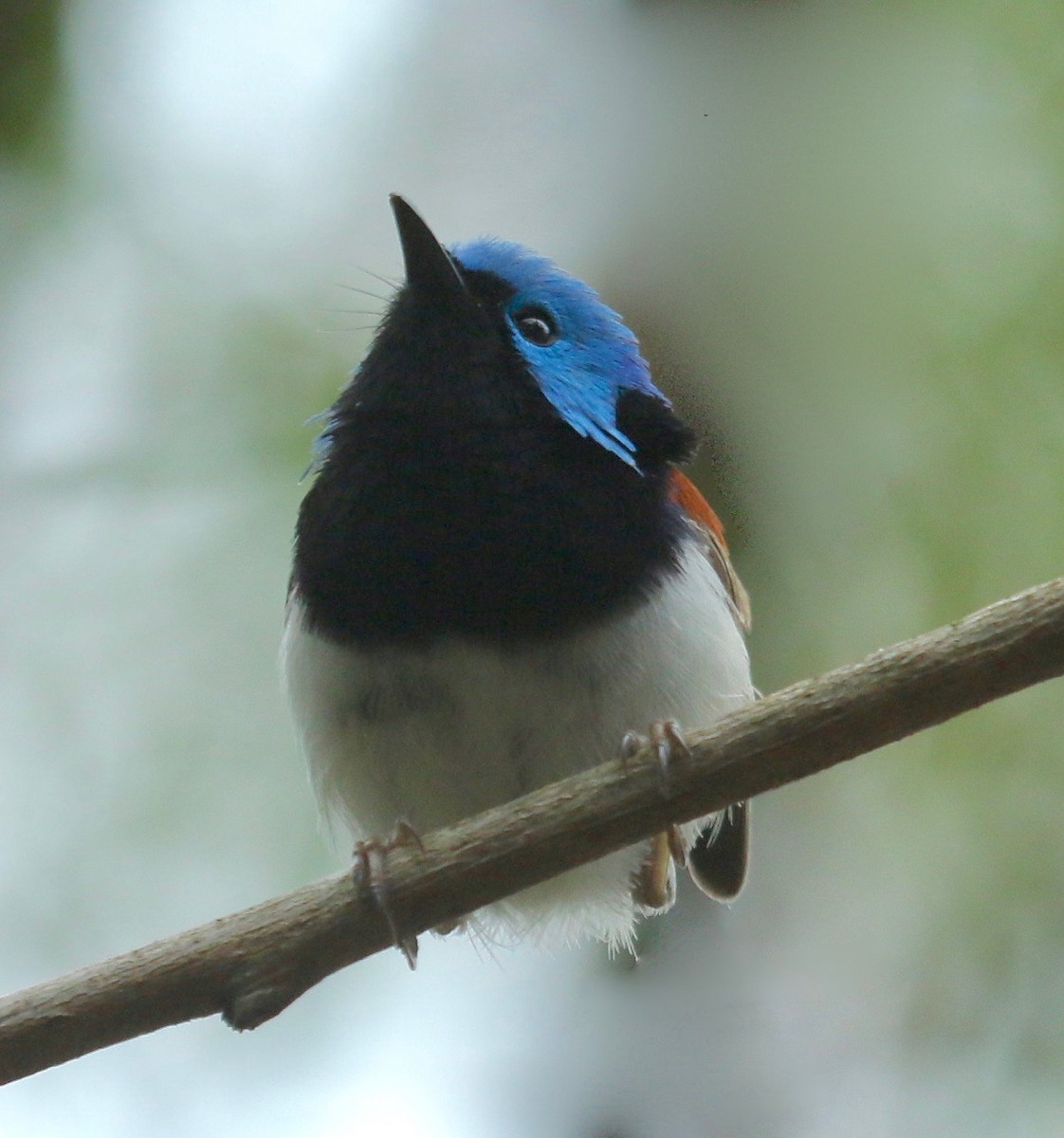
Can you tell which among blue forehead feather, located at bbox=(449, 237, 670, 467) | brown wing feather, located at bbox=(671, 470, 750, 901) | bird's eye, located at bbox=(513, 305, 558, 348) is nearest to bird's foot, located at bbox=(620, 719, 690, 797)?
blue forehead feather, located at bbox=(449, 237, 670, 467)

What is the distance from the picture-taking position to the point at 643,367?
15.5ft

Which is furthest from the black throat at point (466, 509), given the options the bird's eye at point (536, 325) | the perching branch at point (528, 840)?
the perching branch at point (528, 840)

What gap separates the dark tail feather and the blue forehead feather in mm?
1332

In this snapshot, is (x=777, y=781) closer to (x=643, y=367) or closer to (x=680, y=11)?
(x=643, y=367)

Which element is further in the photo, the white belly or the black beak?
A: the black beak

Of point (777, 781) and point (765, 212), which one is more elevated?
point (765, 212)

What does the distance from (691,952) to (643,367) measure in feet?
7.26

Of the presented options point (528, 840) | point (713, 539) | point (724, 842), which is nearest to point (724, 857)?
point (724, 842)

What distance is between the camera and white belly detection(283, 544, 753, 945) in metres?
3.74

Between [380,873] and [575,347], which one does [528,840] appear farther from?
[575,347]

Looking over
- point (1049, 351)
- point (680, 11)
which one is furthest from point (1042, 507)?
point (680, 11)

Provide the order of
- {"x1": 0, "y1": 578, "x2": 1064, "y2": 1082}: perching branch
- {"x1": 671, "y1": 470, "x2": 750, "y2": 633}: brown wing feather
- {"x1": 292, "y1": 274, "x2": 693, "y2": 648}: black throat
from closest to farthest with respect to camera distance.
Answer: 1. {"x1": 0, "y1": 578, "x2": 1064, "y2": 1082}: perching branch
2. {"x1": 292, "y1": 274, "x2": 693, "y2": 648}: black throat
3. {"x1": 671, "y1": 470, "x2": 750, "y2": 633}: brown wing feather

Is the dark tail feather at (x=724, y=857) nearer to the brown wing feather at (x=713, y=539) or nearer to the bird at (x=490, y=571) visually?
the bird at (x=490, y=571)

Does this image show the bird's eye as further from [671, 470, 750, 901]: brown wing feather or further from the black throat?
[671, 470, 750, 901]: brown wing feather
